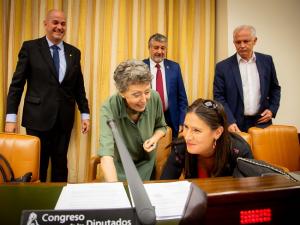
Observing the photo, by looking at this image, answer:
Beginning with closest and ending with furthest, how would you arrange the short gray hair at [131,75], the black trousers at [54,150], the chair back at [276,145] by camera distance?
the short gray hair at [131,75], the chair back at [276,145], the black trousers at [54,150]

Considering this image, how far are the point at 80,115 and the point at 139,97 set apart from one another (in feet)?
5.18

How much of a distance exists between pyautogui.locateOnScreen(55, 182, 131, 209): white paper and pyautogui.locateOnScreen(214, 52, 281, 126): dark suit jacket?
189 cm

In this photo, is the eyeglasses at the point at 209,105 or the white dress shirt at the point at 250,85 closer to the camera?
the eyeglasses at the point at 209,105

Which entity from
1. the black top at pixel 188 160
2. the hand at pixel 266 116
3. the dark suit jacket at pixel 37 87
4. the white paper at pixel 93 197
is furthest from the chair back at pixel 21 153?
the hand at pixel 266 116

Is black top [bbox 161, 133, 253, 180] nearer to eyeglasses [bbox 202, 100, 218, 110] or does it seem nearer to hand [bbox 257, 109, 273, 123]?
eyeglasses [bbox 202, 100, 218, 110]

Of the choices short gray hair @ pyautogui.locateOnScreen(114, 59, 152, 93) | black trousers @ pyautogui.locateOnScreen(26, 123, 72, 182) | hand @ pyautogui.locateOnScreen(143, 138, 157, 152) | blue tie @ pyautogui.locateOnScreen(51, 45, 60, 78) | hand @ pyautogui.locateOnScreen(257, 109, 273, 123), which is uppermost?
blue tie @ pyautogui.locateOnScreen(51, 45, 60, 78)

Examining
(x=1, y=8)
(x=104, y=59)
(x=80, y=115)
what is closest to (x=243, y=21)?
(x=104, y=59)

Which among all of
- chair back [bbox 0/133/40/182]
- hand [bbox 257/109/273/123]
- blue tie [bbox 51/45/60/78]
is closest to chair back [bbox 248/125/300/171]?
hand [bbox 257/109/273/123]

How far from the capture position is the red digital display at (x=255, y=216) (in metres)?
0.48

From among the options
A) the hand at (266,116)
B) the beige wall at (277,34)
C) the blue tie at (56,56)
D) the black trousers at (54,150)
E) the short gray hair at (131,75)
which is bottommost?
the black trousers at (54,150)

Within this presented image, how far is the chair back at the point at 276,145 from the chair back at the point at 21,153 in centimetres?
140

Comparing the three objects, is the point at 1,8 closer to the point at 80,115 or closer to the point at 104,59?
the point at 104,59

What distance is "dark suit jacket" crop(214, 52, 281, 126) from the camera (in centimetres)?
276

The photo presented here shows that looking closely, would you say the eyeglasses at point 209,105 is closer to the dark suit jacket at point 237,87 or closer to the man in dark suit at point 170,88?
the dark suit jacket at point 237,87
